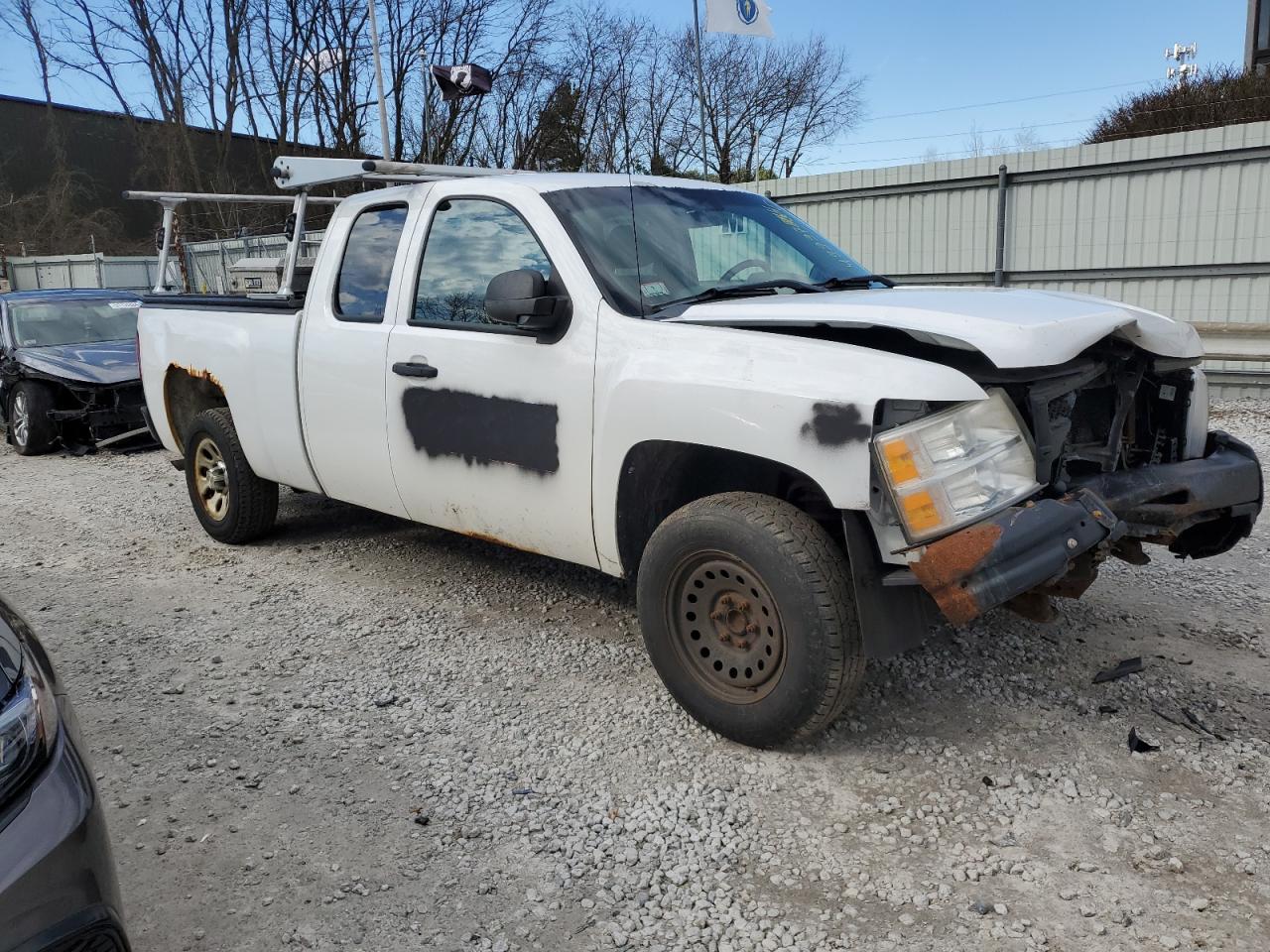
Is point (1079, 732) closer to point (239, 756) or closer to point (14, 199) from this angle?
point (239, 756)

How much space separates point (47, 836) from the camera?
1821 mm

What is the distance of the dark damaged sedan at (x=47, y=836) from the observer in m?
1.74

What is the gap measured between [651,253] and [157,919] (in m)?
2.81

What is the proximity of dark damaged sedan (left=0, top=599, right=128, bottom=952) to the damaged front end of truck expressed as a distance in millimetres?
2157

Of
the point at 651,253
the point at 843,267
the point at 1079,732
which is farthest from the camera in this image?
the point at 843,267

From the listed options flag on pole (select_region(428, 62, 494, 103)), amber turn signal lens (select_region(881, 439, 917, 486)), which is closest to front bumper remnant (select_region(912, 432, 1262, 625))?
amber turn signal lens (select_region(881, 439, 917, 486))

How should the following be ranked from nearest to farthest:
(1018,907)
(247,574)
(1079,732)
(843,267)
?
(1018,907)
(1079,732)
(843,267)
(247,574)

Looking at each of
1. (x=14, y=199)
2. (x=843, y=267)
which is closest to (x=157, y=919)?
(x=843, y=267)

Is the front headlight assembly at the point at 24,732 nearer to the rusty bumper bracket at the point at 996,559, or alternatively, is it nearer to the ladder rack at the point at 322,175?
the rusty bumper bracket at the point at 996,559

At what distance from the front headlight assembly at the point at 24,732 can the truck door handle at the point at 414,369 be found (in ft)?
7.86

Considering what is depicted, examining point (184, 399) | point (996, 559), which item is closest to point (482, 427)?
point (996, 559)

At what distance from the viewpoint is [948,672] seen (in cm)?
402

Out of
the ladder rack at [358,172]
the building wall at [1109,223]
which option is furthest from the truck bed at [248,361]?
the building wall at [1109,223]

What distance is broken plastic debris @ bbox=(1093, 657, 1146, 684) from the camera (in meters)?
3.86
